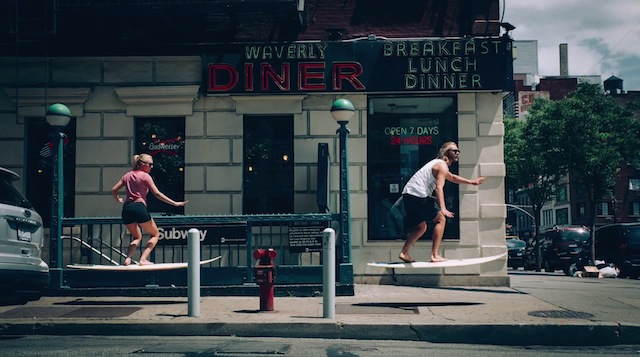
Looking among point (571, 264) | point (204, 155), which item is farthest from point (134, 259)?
point (571, 264)

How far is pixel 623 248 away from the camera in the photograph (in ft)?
75.7

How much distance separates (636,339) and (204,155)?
8.09 meters

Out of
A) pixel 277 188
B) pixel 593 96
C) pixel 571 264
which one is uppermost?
pixel 593 96

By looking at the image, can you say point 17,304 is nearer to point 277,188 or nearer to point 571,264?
point 277,188

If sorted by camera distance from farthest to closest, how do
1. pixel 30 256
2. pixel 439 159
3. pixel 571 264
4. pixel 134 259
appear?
pixel 571 264 → pixel 134 259 → pixel 439 159 → pixel 30 256

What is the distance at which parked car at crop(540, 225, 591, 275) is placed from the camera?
1086 inches

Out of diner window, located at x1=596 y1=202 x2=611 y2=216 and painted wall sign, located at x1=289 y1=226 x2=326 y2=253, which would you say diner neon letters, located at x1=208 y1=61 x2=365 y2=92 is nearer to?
painted wall sign, located at x1=289 y1=226 x2=326 y2=253

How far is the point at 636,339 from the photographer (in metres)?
7.73

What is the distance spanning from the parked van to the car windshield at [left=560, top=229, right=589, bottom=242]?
12.0 ft

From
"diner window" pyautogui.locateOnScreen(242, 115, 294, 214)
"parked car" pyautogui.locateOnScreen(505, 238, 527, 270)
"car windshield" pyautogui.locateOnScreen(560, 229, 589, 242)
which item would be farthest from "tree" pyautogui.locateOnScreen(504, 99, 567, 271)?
"diner window" pyautogui.locateOnScreen(242, 115, 294, 214)

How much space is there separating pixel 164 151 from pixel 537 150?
2550 centimetres

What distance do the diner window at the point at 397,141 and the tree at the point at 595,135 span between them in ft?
70.2

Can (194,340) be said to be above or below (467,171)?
below

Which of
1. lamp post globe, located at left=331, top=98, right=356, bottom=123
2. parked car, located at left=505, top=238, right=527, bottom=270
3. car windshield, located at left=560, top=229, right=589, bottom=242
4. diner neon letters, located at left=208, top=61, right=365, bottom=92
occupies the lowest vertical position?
parked car, located at left=505, top=238, right=527, bottom=270
